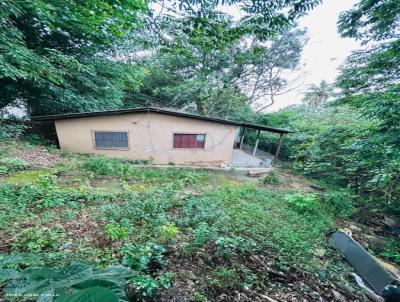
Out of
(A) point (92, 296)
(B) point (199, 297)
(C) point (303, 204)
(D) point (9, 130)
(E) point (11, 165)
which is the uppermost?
(A) point (92, 296)

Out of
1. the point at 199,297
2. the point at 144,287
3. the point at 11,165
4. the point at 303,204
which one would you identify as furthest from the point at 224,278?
the point at 11,165

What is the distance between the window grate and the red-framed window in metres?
2.43

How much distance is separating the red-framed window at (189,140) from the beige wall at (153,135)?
0.64 feet

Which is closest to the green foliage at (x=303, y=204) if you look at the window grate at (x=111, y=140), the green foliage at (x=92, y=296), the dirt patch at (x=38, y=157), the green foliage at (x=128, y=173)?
the green foliage at (x=128, y=173)

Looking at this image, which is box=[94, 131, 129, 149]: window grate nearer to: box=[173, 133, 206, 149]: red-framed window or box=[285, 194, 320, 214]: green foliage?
box=[173, 133, 206, 149]: red-framed window

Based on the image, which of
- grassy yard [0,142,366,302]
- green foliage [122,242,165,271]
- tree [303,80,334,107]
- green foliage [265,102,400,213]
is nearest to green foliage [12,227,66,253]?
grassy yard [0,142,366,302]

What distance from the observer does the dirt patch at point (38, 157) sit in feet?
21.9

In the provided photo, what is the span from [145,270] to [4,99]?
10663 mm

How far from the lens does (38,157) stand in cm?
729

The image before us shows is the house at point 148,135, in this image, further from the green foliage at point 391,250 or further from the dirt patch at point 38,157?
the green foliage at point 391,250

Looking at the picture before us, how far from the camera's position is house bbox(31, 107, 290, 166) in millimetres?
9422

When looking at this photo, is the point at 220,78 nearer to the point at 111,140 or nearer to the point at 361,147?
the point at 111,140

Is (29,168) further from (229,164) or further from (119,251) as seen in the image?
(229,164)

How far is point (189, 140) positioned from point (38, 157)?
20.4 ft
